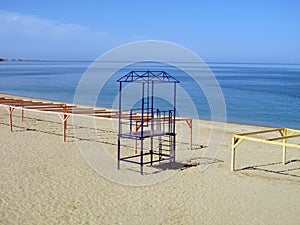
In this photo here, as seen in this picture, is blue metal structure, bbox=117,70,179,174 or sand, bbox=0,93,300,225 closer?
sand, bbox=0,93,300,225

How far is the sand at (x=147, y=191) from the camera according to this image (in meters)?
6.48

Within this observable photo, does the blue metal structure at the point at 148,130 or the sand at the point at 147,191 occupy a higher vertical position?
the blue metal structure at the point at 148,130

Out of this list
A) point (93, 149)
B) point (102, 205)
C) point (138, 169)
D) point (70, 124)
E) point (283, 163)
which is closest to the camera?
point (102, 205)

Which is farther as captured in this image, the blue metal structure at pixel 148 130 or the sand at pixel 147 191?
the blue metal structure at pixel 148 130

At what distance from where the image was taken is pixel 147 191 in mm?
7871

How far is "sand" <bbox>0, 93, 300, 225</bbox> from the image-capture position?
6.48 m

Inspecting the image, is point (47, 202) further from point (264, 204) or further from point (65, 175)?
point (264, 204)

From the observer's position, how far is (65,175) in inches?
344

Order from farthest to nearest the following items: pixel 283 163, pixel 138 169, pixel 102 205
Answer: pixel 283 163 < pixel 138 169 < pixel 102 205

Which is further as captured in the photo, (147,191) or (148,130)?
(148,130)

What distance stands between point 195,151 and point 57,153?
12.6 ft

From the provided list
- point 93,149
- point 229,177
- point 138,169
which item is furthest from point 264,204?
point 93,149

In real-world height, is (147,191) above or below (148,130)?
below

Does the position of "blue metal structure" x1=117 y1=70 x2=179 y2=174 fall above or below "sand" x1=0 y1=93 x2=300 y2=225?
above
